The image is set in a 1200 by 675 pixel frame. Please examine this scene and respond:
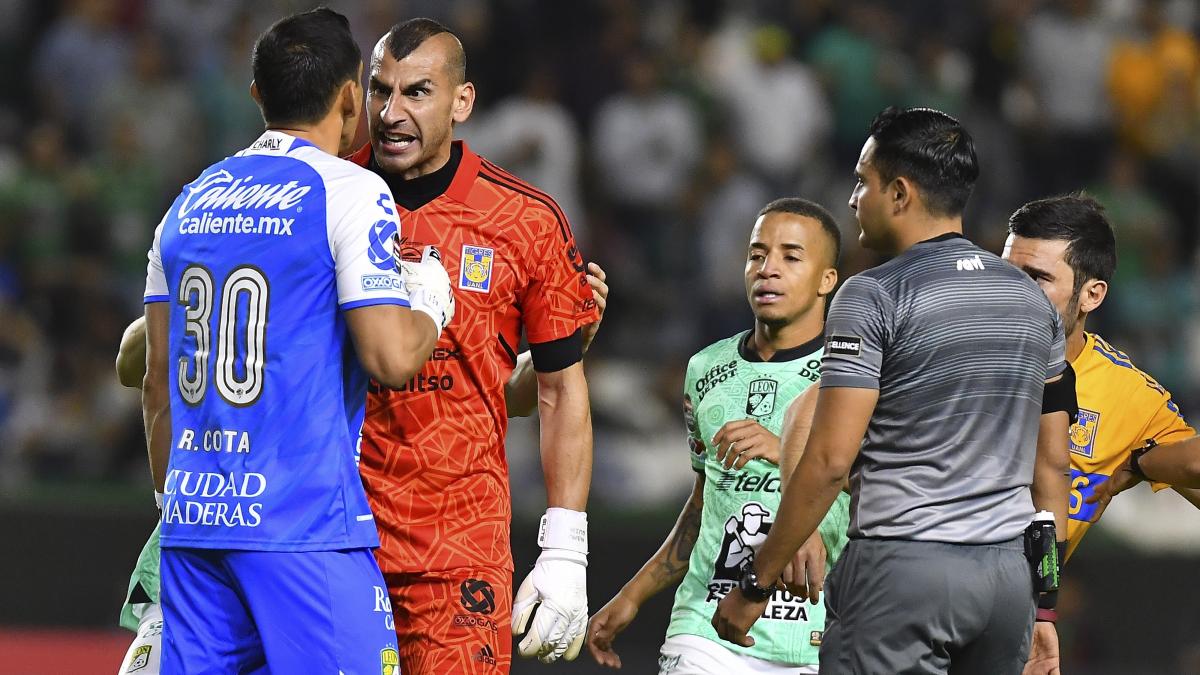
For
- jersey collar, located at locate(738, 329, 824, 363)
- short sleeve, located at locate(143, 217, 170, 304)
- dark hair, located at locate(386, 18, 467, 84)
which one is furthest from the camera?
jersey collar, located at locate(738, 329, 824, 363)

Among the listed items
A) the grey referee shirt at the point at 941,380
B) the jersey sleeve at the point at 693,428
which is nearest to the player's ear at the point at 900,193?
the grey referee shirt at the point at 941,380

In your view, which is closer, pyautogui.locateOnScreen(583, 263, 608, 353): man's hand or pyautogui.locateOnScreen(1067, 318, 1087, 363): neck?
pyautogui.locateOnScreen(583, 263, 608, 353): man's hand

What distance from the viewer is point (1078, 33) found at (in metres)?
12.1

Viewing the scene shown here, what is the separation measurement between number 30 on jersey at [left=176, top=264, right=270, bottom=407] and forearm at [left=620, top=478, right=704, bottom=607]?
6.96 ft

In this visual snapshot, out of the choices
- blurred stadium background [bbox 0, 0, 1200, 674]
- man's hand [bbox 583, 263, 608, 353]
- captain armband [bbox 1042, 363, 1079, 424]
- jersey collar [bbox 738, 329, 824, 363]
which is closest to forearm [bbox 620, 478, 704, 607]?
jersey collar [bbox 738, 329, 824, 363]

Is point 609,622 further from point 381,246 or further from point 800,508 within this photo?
point 381,246

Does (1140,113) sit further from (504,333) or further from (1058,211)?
(504,333)

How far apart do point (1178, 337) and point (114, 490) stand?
7.46 m

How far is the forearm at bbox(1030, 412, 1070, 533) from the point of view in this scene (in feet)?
15.7

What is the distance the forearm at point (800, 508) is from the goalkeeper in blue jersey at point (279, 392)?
110 cm

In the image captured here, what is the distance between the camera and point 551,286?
5.08m

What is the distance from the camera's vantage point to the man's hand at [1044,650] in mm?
5086

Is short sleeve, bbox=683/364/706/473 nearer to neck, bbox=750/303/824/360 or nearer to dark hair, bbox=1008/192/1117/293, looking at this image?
neck, bbox=750/303/824/360

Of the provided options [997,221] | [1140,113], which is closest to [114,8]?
[997,221]
